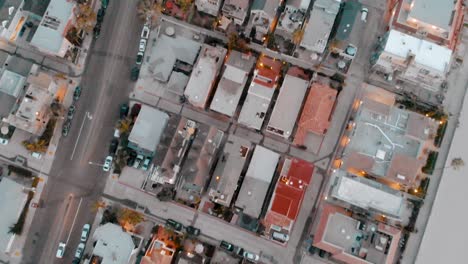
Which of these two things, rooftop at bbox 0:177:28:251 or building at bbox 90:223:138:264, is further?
rooftop at bbox 0:177:28:251

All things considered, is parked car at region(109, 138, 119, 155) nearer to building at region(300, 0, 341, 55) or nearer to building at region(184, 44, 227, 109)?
building at region(184, 44, 227, 109)

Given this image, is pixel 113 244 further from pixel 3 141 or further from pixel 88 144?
pixel 3 141

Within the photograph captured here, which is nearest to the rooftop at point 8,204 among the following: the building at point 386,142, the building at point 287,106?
the building at point 287,106

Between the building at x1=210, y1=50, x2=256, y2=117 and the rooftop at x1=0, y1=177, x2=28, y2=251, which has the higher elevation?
the building at x1=210, y1=50, x2=256, y2=117

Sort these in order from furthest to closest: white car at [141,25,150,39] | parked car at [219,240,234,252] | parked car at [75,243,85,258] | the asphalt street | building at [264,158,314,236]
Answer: white car at [141,25,150,39] < the asphalt street < parked car at [75,243,85,258] < parked car at [219,240,234,252] < building at [264,158,314,236]

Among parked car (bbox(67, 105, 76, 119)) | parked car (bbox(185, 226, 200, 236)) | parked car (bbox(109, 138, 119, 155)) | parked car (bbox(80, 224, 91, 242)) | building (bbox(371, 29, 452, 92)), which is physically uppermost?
building (bbox(371, 29, 452, 92))

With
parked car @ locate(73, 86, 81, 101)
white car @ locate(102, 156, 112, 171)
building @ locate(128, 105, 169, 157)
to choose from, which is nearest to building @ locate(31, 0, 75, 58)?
parked car @ locate(73, 86, 81, 101)

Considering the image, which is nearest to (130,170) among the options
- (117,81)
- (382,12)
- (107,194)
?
(107,194)

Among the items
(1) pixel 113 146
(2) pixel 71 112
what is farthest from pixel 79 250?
(2) pixel 71 112
